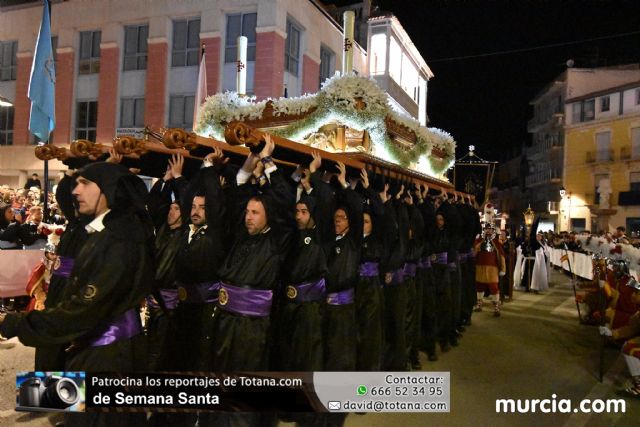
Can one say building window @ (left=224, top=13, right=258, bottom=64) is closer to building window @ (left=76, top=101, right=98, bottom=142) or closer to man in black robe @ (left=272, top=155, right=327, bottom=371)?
building window @ (left=76, top=101, right=98, bottom=142)

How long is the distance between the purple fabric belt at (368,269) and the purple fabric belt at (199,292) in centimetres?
165

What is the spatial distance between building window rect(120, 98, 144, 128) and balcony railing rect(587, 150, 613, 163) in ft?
111

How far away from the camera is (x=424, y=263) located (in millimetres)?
7582

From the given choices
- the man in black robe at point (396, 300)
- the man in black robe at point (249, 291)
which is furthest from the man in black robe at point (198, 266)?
the man in black robe at point (396, 300)

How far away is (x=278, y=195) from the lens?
437 cm

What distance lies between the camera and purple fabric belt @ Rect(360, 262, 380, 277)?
5.50m

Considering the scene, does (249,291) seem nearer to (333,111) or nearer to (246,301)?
(246,301)

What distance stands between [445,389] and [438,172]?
5.67 meters

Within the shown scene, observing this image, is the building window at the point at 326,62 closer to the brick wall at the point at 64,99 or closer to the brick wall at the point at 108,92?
the brick wall at the point at 108,92

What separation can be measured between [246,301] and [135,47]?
18.0 m

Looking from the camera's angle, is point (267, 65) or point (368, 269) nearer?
point (368, 269)

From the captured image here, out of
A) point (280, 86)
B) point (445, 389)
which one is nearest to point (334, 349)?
point (445, 389)

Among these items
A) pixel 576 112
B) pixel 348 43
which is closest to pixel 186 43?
pixel 348 43

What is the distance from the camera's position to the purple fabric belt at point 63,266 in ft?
13.3
